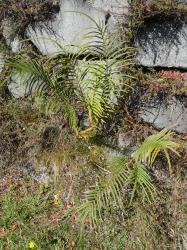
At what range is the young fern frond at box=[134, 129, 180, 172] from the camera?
400 cm

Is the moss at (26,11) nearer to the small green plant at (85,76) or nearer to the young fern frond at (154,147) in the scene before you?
the small green plant at (85,76)

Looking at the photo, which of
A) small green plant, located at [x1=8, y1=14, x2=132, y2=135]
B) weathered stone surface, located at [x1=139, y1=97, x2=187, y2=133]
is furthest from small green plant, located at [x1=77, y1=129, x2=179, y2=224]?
small green plant, located at [x1=8, y1=14, x2=132, y2=135]

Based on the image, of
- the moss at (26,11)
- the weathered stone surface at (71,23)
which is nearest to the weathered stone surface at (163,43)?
the weathered stone surface at (71,23)

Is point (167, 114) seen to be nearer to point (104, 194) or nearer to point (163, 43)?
point (163, 43)

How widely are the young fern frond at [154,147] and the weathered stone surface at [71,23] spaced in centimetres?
112

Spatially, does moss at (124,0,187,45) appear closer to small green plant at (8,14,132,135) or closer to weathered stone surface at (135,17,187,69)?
weathered stone surface at (135,17,187,69)

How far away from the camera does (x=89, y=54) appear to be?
442 cm

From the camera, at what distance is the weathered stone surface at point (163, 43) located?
4266 millimetres

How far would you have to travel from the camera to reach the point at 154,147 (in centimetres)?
407

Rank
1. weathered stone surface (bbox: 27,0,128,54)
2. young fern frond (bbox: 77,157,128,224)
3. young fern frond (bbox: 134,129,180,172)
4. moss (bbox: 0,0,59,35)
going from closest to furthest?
1. young fern frond (bbox: 134,129,180,172)
2. young fern frond (bbox: 77,157,128,224)
3. weathered stone surface (bbox: 27,0,128,54)
4. moss (bbox: 0,0,59,35)

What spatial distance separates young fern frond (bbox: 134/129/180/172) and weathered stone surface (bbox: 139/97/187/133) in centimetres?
10

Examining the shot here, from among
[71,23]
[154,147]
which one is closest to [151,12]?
[71,23]

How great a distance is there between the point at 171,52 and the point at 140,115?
66 cm

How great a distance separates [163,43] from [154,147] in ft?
3.25
